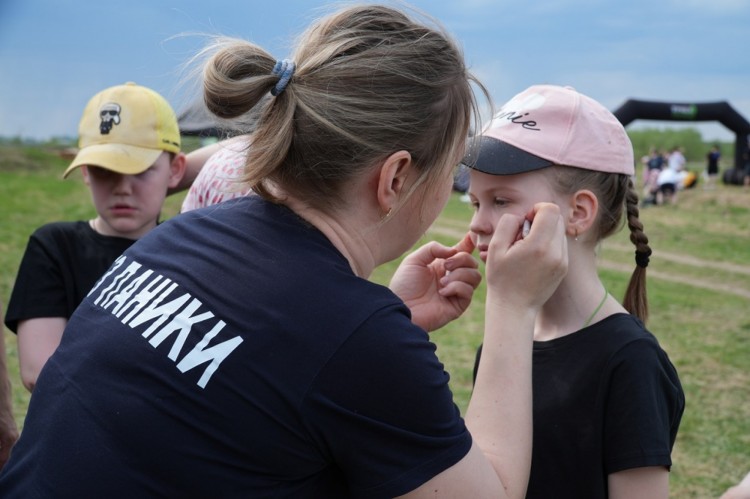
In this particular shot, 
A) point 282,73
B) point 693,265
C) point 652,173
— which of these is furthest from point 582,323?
point 652,173

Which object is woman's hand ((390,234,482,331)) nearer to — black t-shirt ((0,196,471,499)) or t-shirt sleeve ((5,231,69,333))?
black t-shirt ((0,196,471,499))

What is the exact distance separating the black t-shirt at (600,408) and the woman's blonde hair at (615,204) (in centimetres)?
29

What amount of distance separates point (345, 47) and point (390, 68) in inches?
3.8

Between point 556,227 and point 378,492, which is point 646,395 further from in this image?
point 378,492

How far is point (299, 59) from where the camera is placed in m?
1.55

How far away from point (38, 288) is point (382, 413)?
181 cm

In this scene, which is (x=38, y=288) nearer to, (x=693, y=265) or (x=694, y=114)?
(x=693, y=265)

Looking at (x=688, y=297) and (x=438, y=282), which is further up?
(x=438, y=282)

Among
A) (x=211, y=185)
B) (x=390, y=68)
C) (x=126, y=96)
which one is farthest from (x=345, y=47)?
(x=126, y=96)

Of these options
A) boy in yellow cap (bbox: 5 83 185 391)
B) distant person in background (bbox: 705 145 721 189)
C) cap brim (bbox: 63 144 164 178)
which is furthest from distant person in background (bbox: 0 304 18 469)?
distant person in background (bbox: 705 145 721 189)

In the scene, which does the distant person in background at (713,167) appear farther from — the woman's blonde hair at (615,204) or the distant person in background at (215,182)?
the distant person in background at (215,182)

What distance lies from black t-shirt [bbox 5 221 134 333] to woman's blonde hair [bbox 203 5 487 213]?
139 cm

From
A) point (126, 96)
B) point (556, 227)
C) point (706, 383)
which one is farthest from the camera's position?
point (706, 383)

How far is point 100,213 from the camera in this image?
9.48 feet
